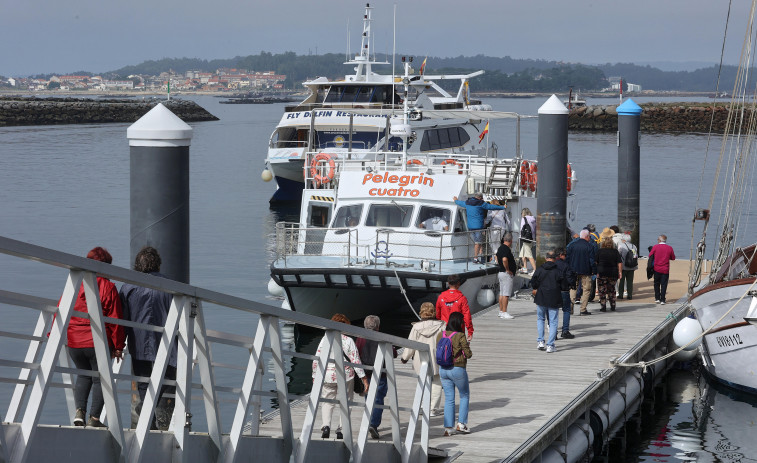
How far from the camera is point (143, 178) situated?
7.36 m

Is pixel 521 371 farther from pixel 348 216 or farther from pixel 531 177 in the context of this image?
pixel 531 177

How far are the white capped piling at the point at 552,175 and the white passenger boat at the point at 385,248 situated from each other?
1.24 meters

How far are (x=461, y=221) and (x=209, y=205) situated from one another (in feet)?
97.9

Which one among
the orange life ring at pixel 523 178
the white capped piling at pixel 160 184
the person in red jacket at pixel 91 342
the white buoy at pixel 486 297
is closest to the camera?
the person in red jacket at pixel 91 342

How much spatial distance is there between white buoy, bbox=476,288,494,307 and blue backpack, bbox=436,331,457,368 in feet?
32.4

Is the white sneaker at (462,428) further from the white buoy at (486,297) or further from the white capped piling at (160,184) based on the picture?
the white buoy at (486,297)

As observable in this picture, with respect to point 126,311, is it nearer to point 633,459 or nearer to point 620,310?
point 633,459

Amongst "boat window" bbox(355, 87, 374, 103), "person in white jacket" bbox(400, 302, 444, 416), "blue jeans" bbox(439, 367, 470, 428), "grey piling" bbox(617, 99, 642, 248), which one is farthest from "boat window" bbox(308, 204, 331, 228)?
"boat window" bbox(355, 87, 374, 103)

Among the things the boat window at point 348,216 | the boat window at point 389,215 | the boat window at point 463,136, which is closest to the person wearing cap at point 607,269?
the boat window at point 389,215

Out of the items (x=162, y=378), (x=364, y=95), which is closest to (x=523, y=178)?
(x=162, y=378)

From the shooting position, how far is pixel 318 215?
23.0m

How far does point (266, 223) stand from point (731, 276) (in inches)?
1120

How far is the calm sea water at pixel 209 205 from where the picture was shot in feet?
92.3

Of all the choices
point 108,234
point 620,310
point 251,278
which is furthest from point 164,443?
point 108,234
